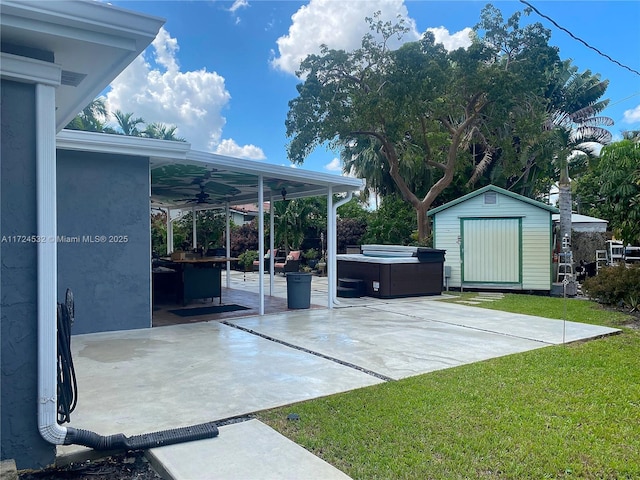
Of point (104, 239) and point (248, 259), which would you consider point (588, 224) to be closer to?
point (248, 259)

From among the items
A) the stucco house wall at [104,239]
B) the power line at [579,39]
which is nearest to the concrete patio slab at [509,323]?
the power line at [579,39]

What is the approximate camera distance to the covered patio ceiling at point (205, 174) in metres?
6.32

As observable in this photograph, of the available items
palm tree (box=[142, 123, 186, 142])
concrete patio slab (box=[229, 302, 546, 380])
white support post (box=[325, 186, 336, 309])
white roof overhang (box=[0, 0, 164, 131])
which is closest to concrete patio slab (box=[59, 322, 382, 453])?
concrete patio slab (box=[229, 302, 546, 380])

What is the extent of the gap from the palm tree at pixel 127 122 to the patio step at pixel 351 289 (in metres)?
12.1

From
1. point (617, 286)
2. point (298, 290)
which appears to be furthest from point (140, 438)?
point (617, 286)

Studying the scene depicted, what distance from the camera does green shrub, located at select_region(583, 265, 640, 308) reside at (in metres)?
8.88

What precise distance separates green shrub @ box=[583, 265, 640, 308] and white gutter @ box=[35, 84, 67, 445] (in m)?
9.63

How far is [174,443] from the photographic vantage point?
300 cm

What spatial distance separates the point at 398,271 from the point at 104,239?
6.50m

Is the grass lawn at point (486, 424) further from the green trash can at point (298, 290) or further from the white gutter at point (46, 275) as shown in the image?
the green trash can at point (298, 290)

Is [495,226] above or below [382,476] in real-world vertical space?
above

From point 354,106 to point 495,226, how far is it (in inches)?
236

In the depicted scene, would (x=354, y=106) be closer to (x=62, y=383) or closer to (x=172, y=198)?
(x=172, y=198)

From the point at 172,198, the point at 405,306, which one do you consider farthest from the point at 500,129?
the point at 172,198
